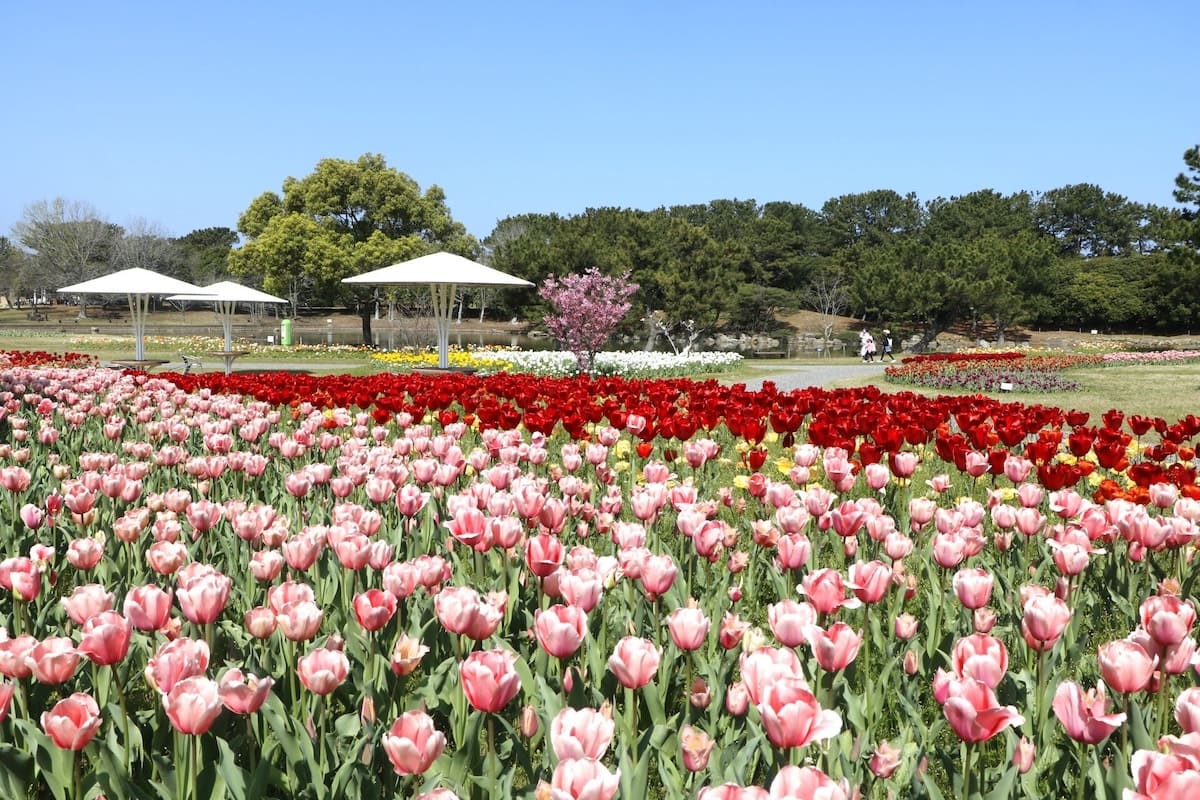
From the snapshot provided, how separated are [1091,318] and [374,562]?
61179mm

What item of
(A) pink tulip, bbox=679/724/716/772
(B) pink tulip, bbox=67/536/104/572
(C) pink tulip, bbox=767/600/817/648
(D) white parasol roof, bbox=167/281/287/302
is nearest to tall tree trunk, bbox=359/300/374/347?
(D) white parasol roof, bbox=167/281/287/302

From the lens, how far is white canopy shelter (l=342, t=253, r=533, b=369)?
1899 centimetres

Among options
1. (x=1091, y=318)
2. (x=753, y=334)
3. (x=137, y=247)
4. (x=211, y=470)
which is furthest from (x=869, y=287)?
(x=137, y=247)

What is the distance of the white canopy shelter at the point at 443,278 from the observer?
19.0 meters

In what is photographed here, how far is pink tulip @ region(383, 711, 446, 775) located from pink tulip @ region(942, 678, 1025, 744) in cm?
87

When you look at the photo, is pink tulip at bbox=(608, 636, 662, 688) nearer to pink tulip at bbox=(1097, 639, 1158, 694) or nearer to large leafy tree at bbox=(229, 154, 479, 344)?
pink tulip at bbox=(1097, 639, 1158, 694)

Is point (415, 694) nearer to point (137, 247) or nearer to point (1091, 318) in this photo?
point (1091, 318)

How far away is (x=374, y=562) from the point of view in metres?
2.65

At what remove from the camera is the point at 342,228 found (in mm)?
42875

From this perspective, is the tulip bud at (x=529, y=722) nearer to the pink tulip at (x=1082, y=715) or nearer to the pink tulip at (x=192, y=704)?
the pink tulip at (x=192, y=704)

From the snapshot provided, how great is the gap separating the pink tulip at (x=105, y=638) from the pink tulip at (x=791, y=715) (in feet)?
4.21

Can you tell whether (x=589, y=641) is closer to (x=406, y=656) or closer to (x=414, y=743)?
(x=406, y=656)

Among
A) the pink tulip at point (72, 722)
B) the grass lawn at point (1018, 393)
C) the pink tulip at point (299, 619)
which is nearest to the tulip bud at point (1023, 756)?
the pink tulip at point (299, 619)

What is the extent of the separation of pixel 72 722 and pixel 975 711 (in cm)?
156
